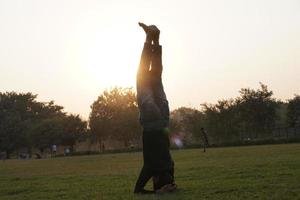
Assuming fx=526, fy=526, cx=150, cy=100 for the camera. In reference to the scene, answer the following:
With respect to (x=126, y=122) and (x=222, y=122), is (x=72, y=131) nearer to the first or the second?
(x=126, y=122)

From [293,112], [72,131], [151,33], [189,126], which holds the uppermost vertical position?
[293,112]

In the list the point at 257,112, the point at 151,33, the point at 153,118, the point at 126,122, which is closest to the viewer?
the point at 153,118

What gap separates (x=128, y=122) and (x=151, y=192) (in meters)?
84.4

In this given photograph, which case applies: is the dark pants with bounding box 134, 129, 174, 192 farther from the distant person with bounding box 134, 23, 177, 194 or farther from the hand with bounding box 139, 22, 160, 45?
the hand with bounding box 139, 22, 160, 45

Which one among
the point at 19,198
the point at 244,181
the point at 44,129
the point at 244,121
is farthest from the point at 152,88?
the point at 44,129

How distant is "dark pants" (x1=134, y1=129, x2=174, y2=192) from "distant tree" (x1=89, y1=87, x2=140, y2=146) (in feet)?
273

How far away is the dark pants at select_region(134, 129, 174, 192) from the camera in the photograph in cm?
1209

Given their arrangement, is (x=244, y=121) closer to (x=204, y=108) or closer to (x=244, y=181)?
(x=204, y=108)

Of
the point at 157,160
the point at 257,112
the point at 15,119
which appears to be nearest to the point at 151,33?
the point at 157,160

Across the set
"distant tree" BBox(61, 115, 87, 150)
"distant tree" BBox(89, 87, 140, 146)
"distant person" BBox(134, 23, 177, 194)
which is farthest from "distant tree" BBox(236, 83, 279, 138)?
"distant person" BBox(134, 23, 177, 194)

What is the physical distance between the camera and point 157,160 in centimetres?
1216

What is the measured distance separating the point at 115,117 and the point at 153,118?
289ft

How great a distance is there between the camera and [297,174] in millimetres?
14195

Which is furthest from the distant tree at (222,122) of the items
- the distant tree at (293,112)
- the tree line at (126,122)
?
the distant tree at (293,112)
